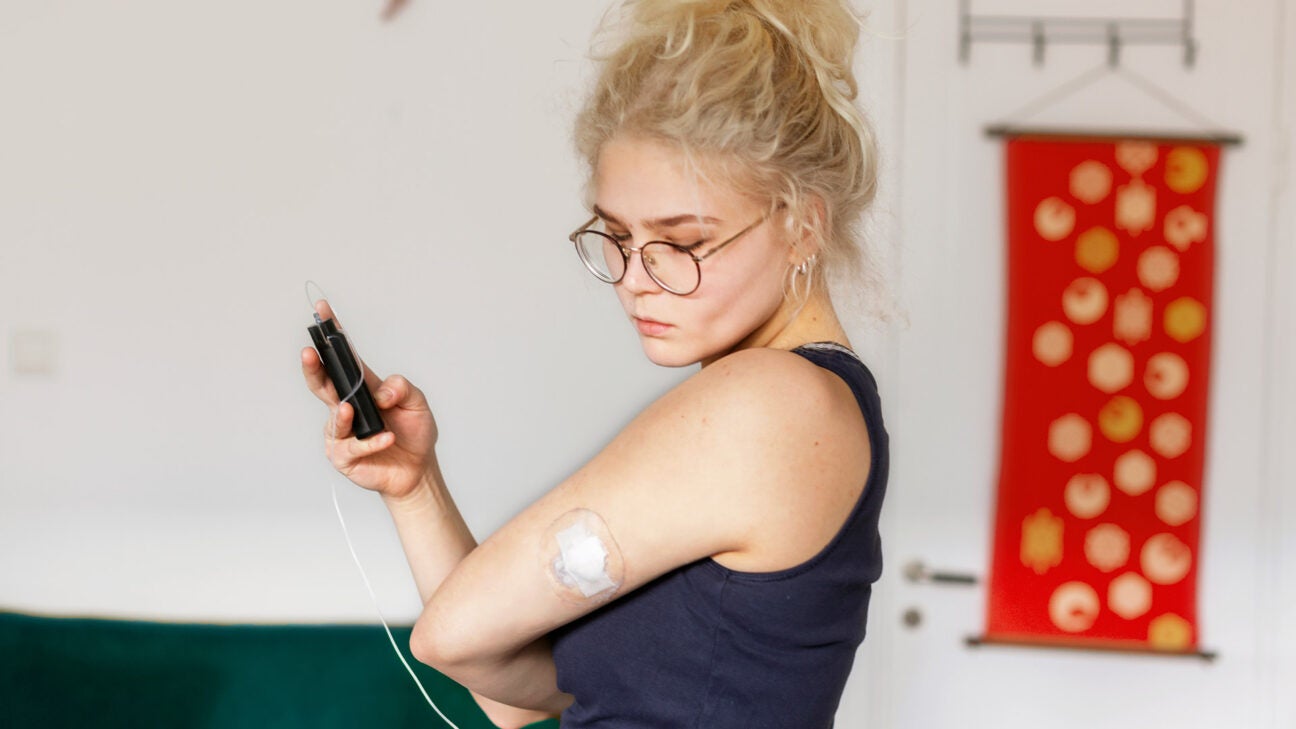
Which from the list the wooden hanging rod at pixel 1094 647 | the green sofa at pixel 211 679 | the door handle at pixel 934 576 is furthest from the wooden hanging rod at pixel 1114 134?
the green sofa at pixel 211 679

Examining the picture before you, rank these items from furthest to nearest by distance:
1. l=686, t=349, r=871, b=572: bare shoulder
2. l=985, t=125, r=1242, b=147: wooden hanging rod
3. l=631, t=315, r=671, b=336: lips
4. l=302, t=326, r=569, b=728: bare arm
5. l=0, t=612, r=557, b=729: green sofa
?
l=985, t=125, r=1242, b=147: wooden hanging rod → l=0, t=612, r=557, b=729: green sofa → l=302, t=326, r=569, b=728: bare arm → l=631, t=315, r=671, b=336: lips → l=686, t=349, r=871, b=572: bare shoulder

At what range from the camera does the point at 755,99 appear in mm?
854

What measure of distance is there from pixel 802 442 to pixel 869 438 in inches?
3.3

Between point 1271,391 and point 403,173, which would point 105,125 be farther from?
point 1271,391

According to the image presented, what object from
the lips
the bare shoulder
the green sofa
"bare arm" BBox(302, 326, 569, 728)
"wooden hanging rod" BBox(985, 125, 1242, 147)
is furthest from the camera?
"wooden hanging rod" BBox(985, 125, 1242, 147)

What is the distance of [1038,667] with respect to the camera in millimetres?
2482

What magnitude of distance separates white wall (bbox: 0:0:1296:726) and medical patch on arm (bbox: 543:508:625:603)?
1.62 m

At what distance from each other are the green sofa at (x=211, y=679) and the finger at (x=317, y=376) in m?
1.38

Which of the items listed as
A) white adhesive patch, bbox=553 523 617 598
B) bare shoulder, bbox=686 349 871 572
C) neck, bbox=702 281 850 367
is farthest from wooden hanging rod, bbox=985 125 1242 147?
white adhesive patch, bbox=553 523 617 598

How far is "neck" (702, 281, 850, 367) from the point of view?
3.08 feet

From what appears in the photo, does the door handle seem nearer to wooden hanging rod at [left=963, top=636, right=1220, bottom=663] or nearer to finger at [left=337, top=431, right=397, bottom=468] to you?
wooden hanging rod at [left=963, top=636, right=1220, bottom=663]

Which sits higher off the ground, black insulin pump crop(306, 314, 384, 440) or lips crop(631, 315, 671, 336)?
lips crop(631, 315, 671, 336)

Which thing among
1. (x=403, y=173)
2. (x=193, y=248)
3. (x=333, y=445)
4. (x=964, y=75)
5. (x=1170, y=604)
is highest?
(x=964, y=75)

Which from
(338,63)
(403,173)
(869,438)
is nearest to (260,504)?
(403,173)
